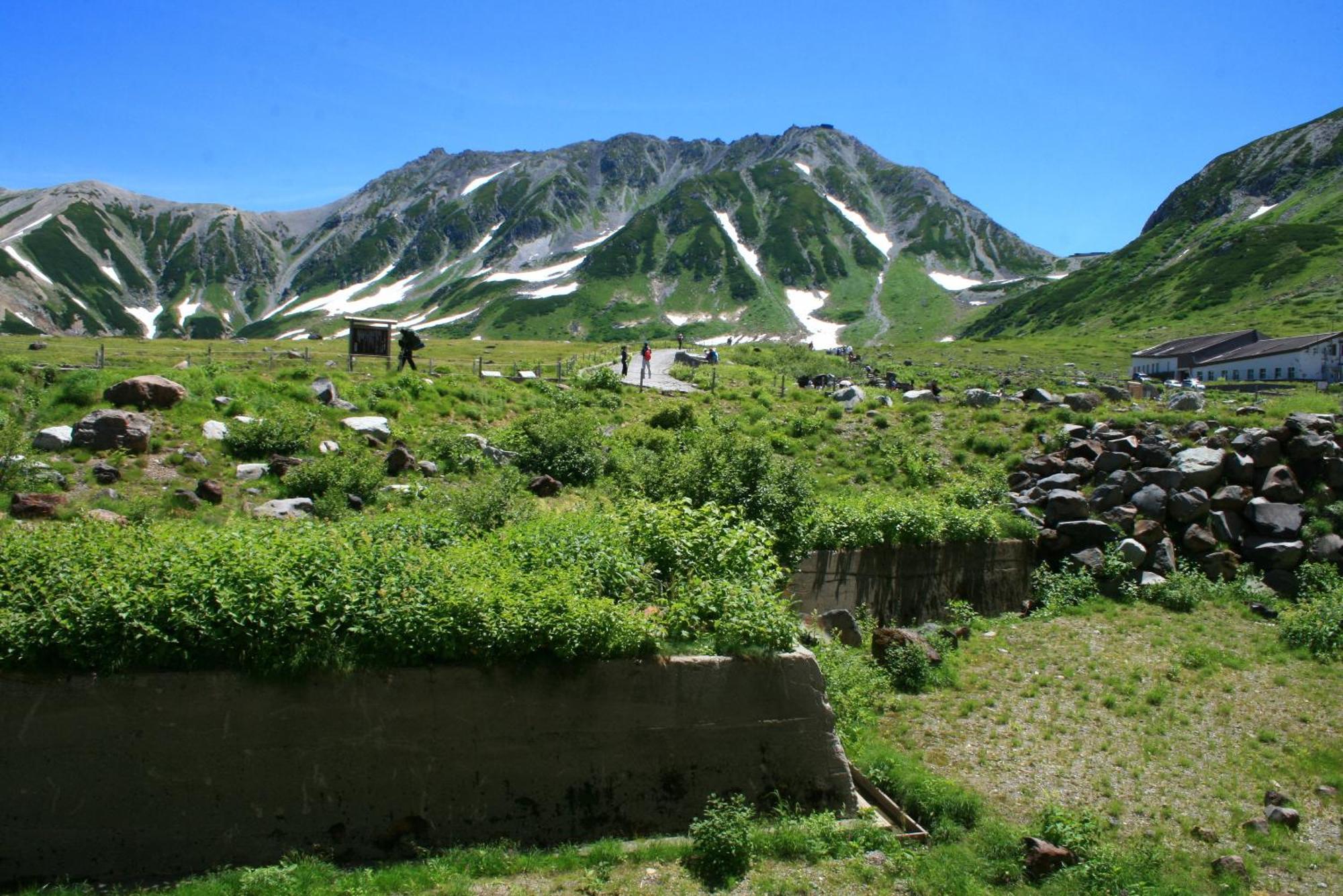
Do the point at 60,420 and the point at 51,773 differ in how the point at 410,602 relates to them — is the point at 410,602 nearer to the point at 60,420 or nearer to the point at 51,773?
the point at 51,773

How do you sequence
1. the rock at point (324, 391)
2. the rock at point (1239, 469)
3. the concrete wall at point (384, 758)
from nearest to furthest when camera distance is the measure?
the concrete wall at point (384, 758), the rock at point (1239, 469), the rock at point (324, 391)

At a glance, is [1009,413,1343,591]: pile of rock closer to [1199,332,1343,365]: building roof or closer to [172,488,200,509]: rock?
[172,488,200,509]: rock

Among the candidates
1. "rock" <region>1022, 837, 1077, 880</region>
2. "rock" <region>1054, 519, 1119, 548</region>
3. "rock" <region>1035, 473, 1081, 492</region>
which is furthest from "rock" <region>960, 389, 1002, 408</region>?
"rock" <region>1022, 837, 1077, 880</region>

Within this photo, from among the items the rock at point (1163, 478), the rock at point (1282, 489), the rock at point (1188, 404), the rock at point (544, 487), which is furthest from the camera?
the rock at point (1188, 404)

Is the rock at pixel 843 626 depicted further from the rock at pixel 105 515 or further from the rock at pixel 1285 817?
the rock at pixel 105 515

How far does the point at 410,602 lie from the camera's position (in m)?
10.4

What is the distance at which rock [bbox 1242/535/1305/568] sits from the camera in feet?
72.9

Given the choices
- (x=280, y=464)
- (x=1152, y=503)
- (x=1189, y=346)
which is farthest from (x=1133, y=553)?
(x=1189, y=346)

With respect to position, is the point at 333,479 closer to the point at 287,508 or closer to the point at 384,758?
the point at 287,508

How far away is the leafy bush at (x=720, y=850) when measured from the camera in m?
9.58

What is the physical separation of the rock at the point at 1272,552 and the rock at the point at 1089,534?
3.58m

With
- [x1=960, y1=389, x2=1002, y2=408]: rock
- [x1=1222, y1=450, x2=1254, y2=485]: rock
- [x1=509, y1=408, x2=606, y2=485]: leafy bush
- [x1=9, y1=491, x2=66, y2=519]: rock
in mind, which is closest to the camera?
[x1=9, y1=491, x2=66, y2=519]: rock

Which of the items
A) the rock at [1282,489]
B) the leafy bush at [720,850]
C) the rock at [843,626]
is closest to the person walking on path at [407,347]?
the rock at [843,626]

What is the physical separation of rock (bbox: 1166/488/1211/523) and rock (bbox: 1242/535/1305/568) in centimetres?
138
